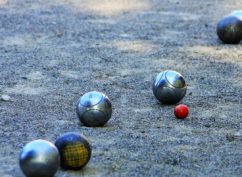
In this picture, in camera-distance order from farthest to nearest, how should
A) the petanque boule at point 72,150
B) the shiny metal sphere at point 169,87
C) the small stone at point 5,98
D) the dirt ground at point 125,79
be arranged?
the small stone at point 5,98 < the shiny metal sphere at point 169,87 < the dirt ground at point 125,79 < the petanque boule at point 72,150

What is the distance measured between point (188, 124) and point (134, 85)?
1.88 meters

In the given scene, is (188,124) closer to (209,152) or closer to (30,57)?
(209,152)

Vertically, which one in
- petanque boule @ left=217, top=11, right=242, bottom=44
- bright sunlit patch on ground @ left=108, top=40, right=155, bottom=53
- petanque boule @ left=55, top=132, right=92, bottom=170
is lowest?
bright sunlit patch on ground @ left=108, top=40, right=155, bottom=53

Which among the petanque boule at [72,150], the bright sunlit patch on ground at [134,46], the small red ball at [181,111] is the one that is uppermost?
the petanque boule at [72,150]

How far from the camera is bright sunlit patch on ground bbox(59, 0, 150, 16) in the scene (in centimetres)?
1470

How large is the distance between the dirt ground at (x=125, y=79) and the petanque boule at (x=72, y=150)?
0.11m

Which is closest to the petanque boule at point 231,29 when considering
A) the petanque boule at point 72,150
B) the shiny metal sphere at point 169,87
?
the shiny metal sphere at point 169,87

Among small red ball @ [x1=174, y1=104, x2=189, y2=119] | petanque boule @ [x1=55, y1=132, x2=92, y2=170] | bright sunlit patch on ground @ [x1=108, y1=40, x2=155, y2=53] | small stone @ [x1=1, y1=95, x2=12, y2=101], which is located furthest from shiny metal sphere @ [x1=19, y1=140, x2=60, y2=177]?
bright sunlit patch on ground @ [x1=108, y1=40, x2=155, y2=53]

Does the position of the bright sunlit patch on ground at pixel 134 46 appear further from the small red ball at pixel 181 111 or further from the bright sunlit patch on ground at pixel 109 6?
the small red ball at pixel 181 111

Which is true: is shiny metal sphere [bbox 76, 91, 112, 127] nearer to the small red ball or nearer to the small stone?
the small red ball

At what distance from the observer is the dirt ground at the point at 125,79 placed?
7004 millimetres

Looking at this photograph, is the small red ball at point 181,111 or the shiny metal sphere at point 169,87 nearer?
the small red ball at point 181,111

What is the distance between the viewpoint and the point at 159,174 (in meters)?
6.46

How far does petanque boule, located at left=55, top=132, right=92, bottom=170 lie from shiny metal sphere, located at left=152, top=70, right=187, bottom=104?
93.5 inches
